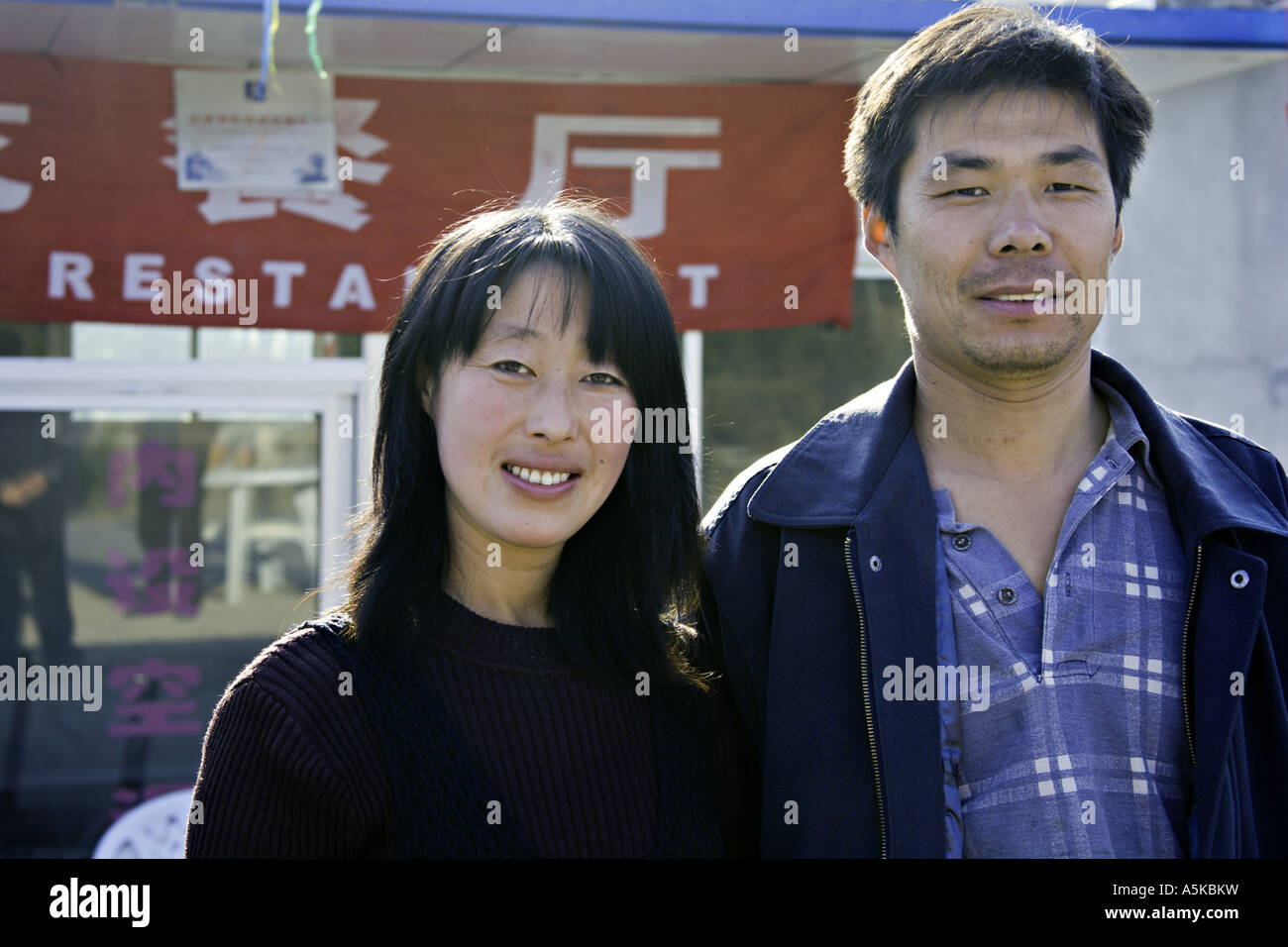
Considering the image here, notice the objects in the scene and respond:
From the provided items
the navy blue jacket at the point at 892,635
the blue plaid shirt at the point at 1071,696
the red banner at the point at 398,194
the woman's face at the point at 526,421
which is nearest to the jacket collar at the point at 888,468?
the navy blue jacket at the point at 892,635

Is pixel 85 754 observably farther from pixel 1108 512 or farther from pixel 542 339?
pixel 1108 512

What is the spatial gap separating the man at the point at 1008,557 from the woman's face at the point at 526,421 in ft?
1.64

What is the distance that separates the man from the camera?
6.79 ft

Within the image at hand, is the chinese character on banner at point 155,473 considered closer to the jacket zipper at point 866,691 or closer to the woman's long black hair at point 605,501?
the woman's long black hair at point 605,501

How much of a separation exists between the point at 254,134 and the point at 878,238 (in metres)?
2.89

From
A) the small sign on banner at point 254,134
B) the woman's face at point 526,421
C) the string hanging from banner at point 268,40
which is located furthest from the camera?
the small sign on banner at point 254,134

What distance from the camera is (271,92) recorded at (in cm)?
441

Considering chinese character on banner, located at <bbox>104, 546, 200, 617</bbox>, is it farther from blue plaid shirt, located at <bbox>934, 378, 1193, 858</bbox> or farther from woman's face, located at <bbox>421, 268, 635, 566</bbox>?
blue plaid shirt, located at <bbox>934, 378, 1193, 858</bbox>

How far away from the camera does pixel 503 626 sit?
6.70ft

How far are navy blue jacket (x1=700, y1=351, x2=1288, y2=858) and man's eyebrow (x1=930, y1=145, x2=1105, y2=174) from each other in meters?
0.47

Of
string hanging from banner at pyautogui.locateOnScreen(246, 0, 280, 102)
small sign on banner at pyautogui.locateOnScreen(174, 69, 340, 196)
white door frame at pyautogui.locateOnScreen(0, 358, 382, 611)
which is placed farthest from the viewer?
white door frame at pyautogui.locateOnScreen(0, 358, 382, 611)

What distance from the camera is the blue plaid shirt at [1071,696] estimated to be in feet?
6.73

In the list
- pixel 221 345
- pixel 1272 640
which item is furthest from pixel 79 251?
pixel 1272 640

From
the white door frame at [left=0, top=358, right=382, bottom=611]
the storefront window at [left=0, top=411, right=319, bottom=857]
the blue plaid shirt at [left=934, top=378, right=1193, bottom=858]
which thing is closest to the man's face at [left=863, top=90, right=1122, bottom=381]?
the blue plaid shirt at [left=934, top=378, right=1193, bottom=858]
